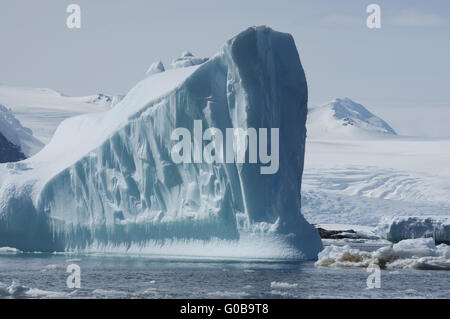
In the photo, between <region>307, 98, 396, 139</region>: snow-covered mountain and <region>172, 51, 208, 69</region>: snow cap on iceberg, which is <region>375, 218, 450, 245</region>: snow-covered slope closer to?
<region>172, 51, 208, 69</region>: snow cap on iceberg

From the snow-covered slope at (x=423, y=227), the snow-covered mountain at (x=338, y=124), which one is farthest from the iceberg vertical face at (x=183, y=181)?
the snow-covered mountain at (x=338, y=124)

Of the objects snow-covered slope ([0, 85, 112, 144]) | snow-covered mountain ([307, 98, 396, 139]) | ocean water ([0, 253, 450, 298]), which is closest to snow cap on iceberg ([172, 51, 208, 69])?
ocean water ([0, 253, 450, 298])

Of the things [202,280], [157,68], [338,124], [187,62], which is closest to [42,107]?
[157,68]

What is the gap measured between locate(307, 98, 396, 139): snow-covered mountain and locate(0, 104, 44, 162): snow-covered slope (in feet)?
260

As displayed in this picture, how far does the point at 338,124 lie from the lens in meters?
178

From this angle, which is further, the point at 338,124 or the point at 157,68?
the point at 338,124

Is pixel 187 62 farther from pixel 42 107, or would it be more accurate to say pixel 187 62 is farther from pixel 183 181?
pixel 42 107

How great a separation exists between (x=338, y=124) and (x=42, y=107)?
7927cm

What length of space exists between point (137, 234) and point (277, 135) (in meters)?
6.07

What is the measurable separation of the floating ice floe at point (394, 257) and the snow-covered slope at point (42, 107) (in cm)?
6905

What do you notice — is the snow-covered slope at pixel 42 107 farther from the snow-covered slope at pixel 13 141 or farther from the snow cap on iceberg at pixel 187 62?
the snow cap on iceberg at pixel 187 62

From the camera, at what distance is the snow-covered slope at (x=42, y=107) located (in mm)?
103562
